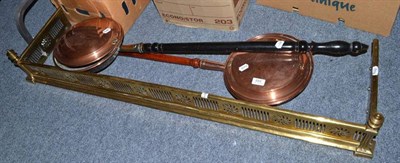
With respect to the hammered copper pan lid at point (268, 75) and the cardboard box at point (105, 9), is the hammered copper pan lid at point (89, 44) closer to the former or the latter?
the cardboard box at point (105, 9)

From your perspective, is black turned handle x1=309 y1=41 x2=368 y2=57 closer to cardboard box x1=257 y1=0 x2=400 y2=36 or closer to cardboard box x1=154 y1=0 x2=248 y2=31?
cardboard box x1=257 y1=0 x2=400 y2=36

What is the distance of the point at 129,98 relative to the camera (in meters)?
1.53

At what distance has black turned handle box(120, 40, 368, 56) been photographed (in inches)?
50.6

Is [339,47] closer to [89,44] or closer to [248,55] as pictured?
[248,55]

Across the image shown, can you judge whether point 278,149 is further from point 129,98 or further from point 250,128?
point 129,98

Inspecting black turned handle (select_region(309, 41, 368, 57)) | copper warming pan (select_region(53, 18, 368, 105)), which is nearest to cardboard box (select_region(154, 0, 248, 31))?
copper warming pan (select_region(53, 18, 368, 105))

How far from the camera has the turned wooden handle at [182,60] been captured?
57.7 inches

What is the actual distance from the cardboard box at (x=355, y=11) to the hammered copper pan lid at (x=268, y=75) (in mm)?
187

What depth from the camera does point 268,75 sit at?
1381mm

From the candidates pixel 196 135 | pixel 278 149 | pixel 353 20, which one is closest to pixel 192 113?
pixel 196 135

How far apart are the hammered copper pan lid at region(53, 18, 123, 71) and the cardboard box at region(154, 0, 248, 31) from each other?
0.22m

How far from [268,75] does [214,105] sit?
21 cm

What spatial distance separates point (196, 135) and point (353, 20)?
72 centimetres

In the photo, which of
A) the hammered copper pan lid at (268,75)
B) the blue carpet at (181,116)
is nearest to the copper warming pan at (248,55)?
the hammered copper pan lid at (268,75)
